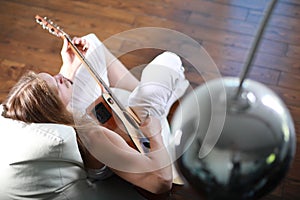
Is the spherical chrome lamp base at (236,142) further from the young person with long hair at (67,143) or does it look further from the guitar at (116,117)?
the guitar at (116,117)

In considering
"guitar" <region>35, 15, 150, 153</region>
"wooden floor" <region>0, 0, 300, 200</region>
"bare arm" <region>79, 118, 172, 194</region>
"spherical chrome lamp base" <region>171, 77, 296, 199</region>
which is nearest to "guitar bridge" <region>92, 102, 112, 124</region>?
"guitar" <region>35, 15, 150, 153</region>

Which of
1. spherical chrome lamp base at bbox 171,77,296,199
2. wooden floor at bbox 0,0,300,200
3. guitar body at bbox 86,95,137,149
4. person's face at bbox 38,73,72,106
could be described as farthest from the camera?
wooden floor at bbox 0,0,300,200

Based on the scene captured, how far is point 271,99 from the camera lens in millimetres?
721

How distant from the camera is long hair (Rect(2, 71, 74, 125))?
1300 mm

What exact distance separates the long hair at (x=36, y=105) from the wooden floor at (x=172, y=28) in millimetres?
729

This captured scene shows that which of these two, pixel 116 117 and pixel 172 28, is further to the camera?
pixel 172 28

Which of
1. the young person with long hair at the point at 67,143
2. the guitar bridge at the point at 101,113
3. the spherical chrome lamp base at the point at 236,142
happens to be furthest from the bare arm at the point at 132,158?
the spherical chrome lamp base at the point at 236,142

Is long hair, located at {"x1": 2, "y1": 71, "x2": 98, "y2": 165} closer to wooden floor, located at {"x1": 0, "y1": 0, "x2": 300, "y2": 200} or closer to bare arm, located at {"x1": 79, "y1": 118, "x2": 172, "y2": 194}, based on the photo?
bare arm, located at {"x1": 79, "y1": 118, "x2": 172, "y2": 194}

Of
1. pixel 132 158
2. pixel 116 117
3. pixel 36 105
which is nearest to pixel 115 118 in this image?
pixel 116 117

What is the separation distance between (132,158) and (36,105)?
305 millimetres

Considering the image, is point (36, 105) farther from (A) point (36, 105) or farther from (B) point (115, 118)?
(B) point (115, 118)

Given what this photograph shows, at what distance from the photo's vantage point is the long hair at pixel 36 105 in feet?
4.26

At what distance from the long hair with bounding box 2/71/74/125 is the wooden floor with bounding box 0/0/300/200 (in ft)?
2.39

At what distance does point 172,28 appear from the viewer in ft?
7.21
